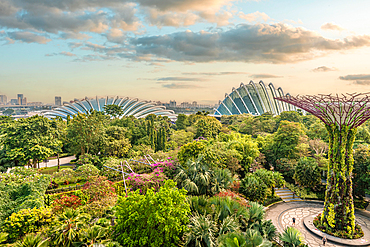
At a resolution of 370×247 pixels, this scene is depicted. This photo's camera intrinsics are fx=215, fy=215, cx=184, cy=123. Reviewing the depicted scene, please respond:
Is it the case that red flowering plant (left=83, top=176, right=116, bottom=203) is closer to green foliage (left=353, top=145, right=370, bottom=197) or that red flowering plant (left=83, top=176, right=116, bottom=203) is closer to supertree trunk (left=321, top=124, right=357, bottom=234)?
supertree trunk (left=321, top=124, right=357, bottom=234)

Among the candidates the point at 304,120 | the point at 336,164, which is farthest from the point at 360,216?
the point at 304,120

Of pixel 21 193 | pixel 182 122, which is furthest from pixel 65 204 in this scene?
pixel 182 122

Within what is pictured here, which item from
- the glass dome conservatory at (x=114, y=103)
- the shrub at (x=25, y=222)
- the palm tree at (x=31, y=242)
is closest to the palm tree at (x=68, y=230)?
the palm tree at (x=31, y=242)

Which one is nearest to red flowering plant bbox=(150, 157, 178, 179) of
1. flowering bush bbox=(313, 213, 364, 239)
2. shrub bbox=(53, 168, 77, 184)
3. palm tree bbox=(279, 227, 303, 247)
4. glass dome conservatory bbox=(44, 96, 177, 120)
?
shrub bbox=(53, 168, 77, 184)

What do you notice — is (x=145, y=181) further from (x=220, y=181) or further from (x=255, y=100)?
(x=255, y=100)

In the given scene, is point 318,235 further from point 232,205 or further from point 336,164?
point 232,205
